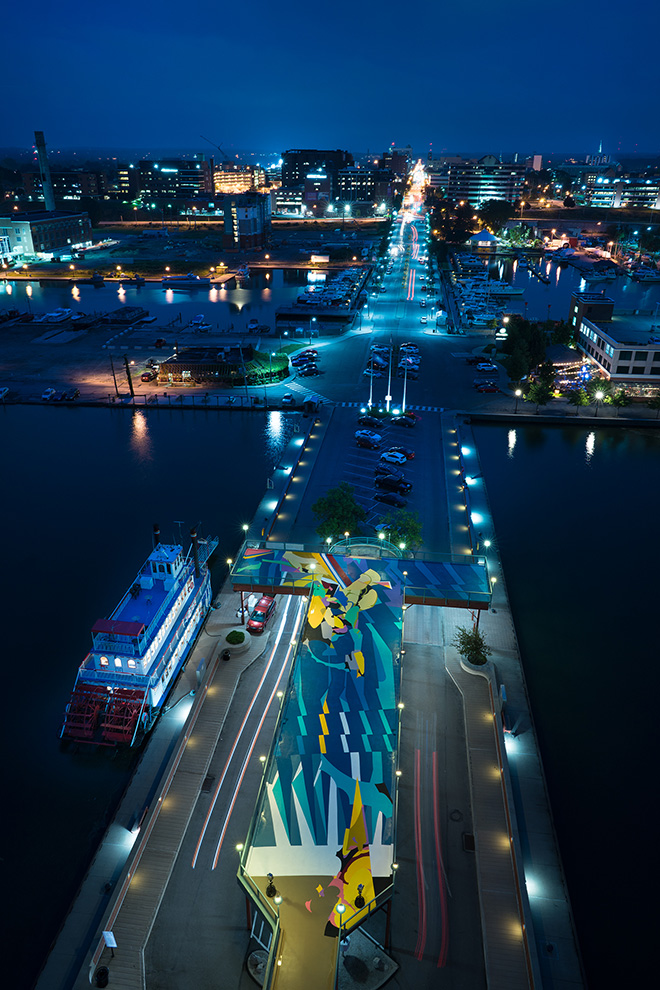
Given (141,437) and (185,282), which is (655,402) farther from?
(185,282)

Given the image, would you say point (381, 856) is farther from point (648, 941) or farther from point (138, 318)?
point (138, 318)

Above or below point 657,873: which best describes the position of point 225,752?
above

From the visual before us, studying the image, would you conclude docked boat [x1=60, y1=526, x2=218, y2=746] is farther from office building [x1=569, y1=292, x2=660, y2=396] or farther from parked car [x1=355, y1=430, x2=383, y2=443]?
office building [x1=569, y1=292, x2=660, y2=396]

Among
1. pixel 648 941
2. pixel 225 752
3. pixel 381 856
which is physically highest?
pixel 381 856

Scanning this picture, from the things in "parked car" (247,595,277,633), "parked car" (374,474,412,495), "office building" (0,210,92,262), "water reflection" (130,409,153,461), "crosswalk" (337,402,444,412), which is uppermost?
"office building" (0,210,92,262)

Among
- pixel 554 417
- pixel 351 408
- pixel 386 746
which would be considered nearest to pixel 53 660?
pixel 386 746

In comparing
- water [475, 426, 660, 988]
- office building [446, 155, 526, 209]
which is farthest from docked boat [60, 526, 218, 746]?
office building [446, 155, 526, 209]

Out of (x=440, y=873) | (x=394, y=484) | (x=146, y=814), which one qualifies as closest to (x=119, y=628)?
(x=146, y=814)
